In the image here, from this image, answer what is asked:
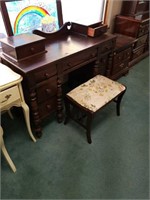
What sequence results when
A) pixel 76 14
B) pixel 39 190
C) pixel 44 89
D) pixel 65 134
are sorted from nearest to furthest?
pixel 39 190, pixel 44 89, pixel 65 134, pixel 76 14

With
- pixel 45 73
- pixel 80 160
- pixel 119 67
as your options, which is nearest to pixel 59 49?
pixel 45 73

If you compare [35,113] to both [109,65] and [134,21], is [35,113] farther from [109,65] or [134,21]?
[134,21]

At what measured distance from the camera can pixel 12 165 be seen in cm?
127

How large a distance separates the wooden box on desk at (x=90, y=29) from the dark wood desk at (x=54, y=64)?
1.7 inches

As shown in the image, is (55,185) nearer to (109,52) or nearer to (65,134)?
(65,134)

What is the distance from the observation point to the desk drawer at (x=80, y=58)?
4.62 ft

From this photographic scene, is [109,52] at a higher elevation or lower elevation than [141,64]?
higher

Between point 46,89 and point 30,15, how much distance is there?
0.77 meters

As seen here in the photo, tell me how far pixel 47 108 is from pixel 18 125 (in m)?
0.42

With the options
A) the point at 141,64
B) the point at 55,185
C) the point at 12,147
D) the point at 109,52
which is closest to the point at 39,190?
the point at 55,185

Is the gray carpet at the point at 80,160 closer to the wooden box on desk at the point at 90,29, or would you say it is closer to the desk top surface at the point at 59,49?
the desk top surface at the point at 59,49

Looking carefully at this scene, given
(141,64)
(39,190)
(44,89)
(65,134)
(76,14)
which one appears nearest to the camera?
(39,190)

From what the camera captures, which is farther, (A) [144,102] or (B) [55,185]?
(A) [144,102]

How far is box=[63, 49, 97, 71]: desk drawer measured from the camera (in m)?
1.41
